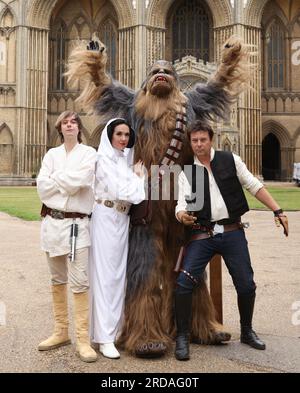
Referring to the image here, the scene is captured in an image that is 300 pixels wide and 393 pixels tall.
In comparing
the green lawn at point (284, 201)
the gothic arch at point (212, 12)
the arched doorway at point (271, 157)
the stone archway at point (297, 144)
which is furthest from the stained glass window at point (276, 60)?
the green lawn at point (284, 201)

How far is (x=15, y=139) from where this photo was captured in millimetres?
29625

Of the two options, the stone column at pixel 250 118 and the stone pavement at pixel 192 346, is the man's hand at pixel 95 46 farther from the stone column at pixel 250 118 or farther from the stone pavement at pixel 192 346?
the stone column at pixel 250 118

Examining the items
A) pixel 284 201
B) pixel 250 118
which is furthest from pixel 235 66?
pixel 250 118

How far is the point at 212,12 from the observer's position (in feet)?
99.3

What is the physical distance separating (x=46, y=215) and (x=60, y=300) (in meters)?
0.66

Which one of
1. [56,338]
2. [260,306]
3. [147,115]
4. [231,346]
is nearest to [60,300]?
[56,338]

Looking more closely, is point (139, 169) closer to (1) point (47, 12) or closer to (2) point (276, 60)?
(1) point (47, 12)

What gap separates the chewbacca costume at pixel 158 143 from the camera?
3.36 m

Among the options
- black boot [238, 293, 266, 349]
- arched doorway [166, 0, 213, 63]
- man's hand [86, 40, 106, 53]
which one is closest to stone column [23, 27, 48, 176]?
arched doorway [166, 0, 213, 63]

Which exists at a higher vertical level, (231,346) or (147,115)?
(147,115)

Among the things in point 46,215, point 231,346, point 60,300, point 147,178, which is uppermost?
point 147,178

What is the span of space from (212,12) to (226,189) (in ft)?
97.6
